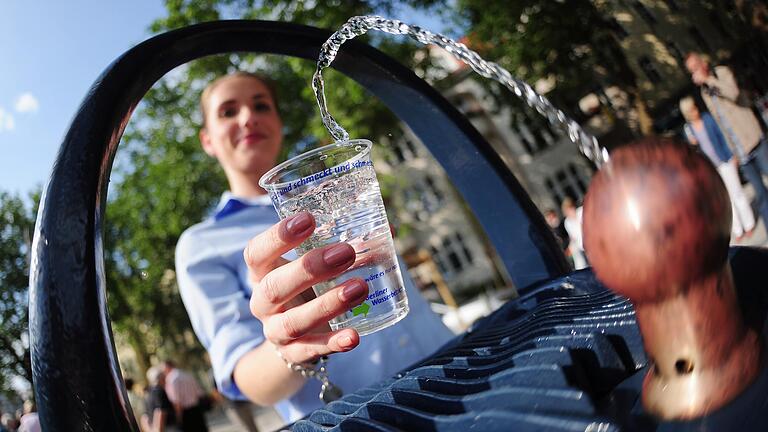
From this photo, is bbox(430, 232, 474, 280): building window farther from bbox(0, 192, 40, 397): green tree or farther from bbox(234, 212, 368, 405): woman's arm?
bbox(234, 212, 368, 405): woman's arm

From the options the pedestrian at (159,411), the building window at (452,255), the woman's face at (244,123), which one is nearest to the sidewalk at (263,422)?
the pedestrian at (159,411)

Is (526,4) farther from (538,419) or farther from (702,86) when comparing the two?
(538,419)

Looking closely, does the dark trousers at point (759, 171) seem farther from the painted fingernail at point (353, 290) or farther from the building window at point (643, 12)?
the building window at point (643, 12)

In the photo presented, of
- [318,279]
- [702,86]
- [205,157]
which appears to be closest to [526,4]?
[702,86]

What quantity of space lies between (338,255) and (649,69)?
21072 mm

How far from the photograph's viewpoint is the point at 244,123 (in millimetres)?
2250

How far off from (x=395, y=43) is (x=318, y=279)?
54.9 ft

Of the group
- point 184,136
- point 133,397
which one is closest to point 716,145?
point 133,397

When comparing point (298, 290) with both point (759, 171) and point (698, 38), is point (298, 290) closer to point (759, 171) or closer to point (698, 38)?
point (759, 171)

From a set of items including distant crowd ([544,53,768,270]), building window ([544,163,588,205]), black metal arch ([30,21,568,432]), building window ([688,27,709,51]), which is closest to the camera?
black metal arch ([30,21,568,432])

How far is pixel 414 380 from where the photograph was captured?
0.72 metres

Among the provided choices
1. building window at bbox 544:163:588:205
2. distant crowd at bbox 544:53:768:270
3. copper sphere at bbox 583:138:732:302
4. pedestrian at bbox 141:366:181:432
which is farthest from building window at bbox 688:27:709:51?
building window at bbox 544:163:588:205

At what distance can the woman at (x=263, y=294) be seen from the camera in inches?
37.8

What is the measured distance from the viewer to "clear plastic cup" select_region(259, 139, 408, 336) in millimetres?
1011
